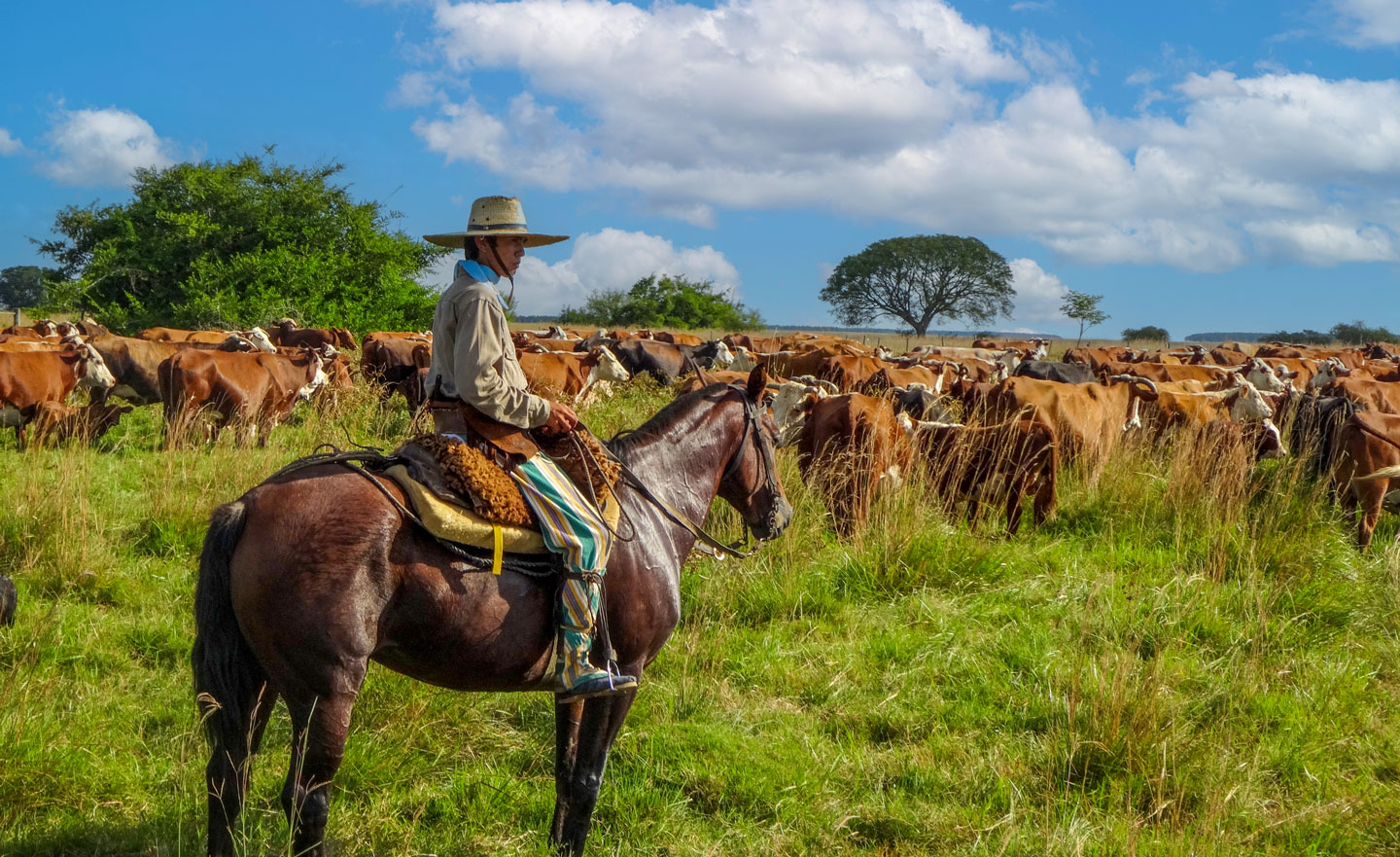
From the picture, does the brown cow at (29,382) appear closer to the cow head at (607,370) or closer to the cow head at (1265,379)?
the cow head at (607,370)

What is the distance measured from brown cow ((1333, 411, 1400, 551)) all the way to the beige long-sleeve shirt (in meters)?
8.28

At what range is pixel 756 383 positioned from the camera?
4.65 meters

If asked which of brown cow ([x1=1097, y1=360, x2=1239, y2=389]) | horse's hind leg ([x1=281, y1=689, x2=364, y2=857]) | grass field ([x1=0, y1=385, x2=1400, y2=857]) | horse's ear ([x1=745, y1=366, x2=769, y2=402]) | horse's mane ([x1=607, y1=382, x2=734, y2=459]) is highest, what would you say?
brown cow ([x1=1097, y1=360, x2=1239, y2=389])

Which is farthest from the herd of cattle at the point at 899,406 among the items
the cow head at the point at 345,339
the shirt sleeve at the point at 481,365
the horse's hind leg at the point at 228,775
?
the cow head at the point at 345,339

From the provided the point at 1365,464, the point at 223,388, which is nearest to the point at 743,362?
the point at 223,388

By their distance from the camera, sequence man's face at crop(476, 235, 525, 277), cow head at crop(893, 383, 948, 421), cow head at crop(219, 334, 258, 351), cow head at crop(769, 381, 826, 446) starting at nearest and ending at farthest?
1. man's face at crop(476, 235, 525, 277)
2. cow head at crop(769, 381, 826, 446)
3. cow head at crop(893, 383, 948, 421)
4. cow head at crop(219, 334, 258, 351)

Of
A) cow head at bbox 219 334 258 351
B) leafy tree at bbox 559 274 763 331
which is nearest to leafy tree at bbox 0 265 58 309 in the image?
leafy tree at bbox 559 274 763 331

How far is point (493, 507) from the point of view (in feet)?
11.5

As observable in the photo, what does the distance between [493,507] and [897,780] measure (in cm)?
Result: 251

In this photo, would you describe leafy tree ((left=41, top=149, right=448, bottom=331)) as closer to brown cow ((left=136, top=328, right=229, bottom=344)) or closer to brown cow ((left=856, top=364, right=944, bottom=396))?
brown cow ((left=136, top=328, right=229, bottom=344))

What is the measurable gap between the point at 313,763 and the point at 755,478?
2277 mm

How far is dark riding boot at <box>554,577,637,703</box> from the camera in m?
3.66

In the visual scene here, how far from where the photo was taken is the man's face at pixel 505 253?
151 inches

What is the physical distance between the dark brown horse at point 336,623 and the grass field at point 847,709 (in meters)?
0.40
